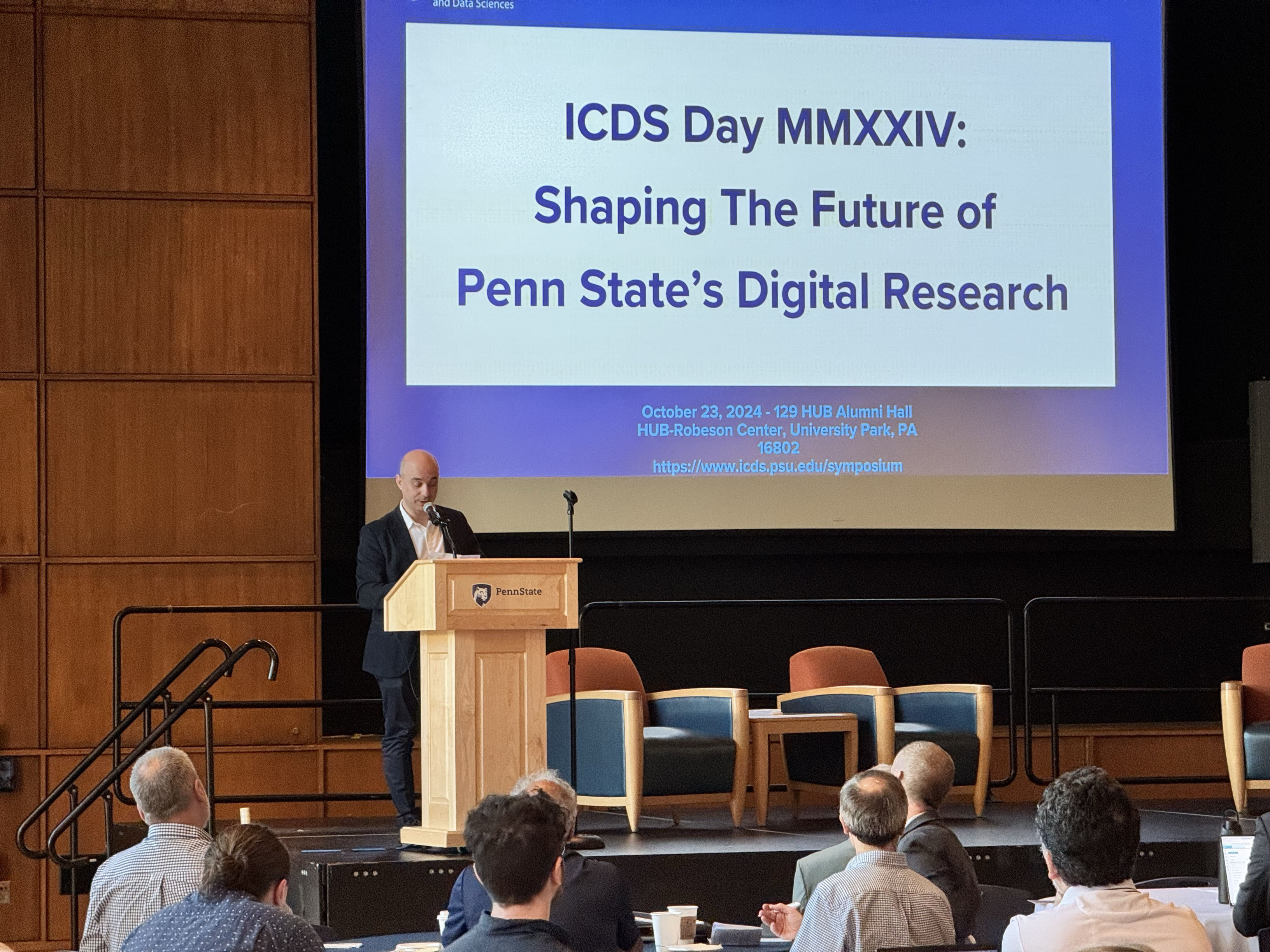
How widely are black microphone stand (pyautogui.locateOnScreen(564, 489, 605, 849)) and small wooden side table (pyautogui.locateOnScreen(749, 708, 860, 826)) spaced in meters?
0.65

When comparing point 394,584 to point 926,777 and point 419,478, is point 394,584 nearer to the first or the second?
point 419,478

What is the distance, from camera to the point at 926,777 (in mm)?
3900

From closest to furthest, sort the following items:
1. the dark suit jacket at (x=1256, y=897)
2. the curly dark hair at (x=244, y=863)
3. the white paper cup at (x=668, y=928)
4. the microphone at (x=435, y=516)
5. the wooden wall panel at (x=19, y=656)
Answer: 1. the curly dark hair at (x=244, y=863)
2. the dark suit jacket at (x=1256, y=897)
3. the white paper cup at (x=668, y=928)
4. the microphone at (x=435, y=516)
5. the wooden wall panel at (x=19, y=656)

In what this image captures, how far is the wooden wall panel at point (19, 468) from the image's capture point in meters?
7.04

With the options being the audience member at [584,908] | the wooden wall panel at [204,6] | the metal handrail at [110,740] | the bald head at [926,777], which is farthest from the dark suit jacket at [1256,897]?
the wooden wall panel at [204,6]

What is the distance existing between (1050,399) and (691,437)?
1.61 meters

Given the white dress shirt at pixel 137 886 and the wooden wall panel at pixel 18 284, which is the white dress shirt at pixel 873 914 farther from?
the wooden wall panel at pixel 18 284

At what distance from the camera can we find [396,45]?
24.0ft

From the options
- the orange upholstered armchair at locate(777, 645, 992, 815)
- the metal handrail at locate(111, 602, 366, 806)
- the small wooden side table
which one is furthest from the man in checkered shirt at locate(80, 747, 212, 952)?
the orange upholstered armchair at locate(777, 645, 992, 815)

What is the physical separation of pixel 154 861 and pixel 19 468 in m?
3.92

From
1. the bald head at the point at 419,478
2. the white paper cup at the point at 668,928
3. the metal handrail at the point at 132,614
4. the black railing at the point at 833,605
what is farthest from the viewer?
the black railing at the point at 833,605

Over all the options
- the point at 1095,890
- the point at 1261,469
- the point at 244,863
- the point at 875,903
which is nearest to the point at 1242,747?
the point at 1261,469

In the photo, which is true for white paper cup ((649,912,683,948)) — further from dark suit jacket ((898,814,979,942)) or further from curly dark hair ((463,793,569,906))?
curly dark hair ((463,793,569,906))

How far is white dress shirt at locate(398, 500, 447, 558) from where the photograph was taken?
584 cm
